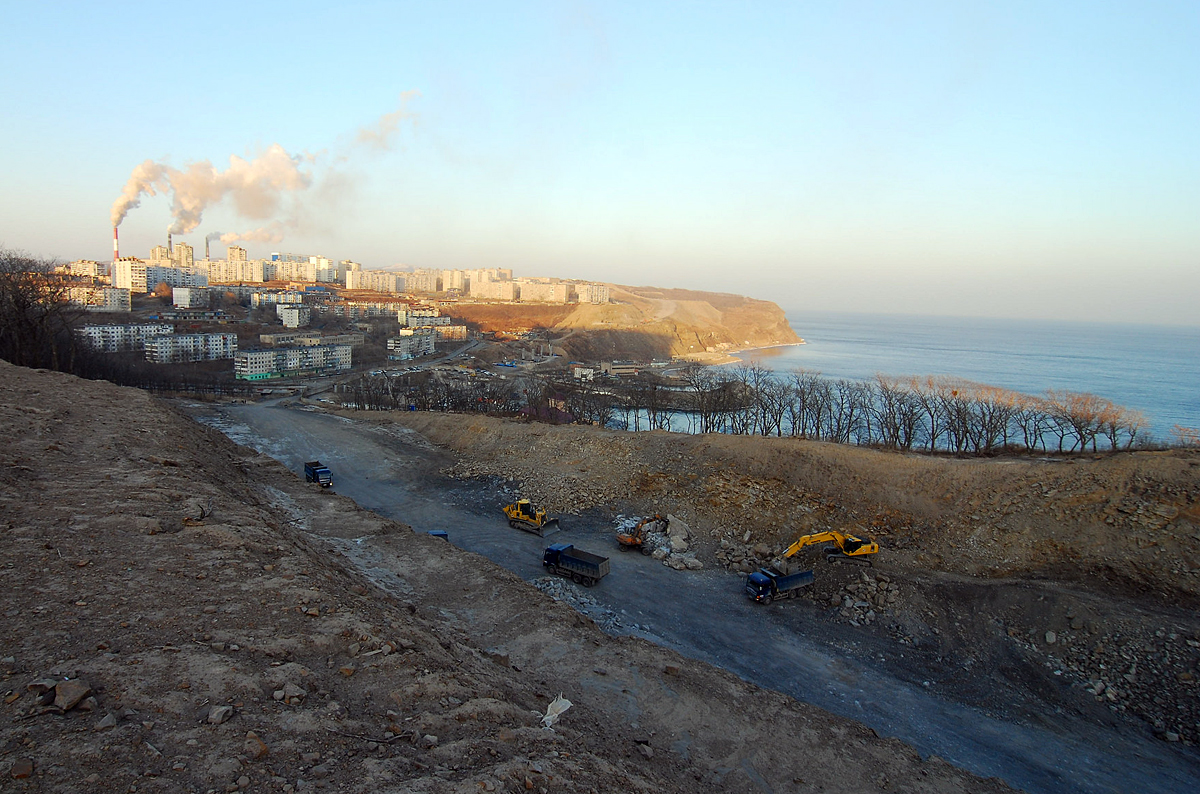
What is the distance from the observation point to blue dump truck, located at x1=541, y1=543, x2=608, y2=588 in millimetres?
14023

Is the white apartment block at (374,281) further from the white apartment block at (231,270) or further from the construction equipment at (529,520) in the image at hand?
the construction equipment at (529,520)


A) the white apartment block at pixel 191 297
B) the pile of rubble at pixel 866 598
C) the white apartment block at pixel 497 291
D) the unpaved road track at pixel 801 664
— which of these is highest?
the white apartment block at pixel 497 291

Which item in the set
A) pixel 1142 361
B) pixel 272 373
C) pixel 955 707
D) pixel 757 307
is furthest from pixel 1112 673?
pixel 757 307

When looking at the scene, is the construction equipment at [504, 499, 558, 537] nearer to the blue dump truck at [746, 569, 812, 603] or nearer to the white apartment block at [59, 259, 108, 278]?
the blue dump truck at [746, 569, 812, 603]

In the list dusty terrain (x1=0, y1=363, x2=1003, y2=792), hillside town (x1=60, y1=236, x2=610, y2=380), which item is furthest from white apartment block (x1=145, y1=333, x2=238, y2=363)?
dusty terrain (x1=0, y1=363, x2=1003, y2=792)

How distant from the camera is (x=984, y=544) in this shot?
15.2 metres

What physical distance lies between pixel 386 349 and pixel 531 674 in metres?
77.3

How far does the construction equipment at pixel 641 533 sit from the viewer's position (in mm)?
16594

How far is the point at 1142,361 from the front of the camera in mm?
83188

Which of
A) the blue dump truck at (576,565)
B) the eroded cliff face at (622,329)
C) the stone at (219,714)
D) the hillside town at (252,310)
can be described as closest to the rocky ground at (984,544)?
the blue dump truck at (576,565)

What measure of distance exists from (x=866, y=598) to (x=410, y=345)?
243 ft

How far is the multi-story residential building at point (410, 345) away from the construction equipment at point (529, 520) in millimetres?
63744

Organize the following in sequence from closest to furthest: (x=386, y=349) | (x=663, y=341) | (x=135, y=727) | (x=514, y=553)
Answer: (x=135, y=727), (x=514, y=553), (x=386, y=349), (x=663, y=341)

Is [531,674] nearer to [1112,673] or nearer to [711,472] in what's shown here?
[1112,673]
